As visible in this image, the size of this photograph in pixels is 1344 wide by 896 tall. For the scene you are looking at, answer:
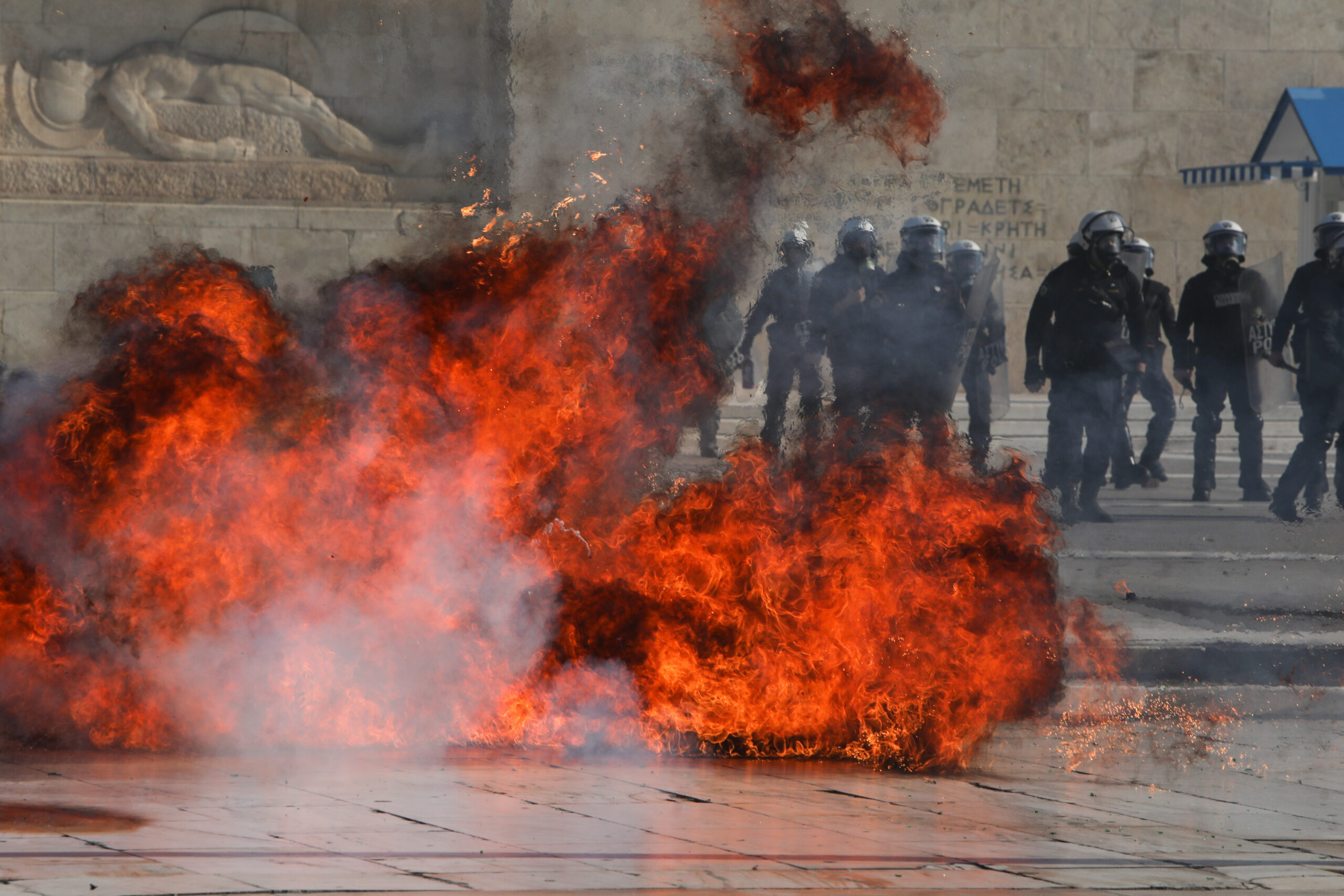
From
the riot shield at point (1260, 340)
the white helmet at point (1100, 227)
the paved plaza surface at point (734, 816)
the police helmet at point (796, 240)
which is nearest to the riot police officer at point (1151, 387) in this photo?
the riot shield at point (1260, 340)

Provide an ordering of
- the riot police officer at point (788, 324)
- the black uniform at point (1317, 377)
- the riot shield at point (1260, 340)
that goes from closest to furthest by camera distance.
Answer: the riot police officer at point (788, 324), the black uniform at point (1317, 377), the riot shield at point (1260, 340)

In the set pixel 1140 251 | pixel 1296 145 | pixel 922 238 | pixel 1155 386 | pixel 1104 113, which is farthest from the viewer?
pixel 1104 113

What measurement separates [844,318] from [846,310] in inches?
2.2

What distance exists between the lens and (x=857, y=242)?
35.2 feet

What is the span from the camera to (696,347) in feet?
19.6

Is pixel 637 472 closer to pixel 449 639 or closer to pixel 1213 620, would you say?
pixel 449 639

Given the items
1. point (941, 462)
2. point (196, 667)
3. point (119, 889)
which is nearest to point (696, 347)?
point (941, 462)

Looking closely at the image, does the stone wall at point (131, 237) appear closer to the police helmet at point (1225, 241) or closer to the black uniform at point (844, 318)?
the black uniform at point (844, 318)

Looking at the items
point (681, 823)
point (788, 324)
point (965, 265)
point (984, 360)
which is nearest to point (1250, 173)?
point (965, 265)

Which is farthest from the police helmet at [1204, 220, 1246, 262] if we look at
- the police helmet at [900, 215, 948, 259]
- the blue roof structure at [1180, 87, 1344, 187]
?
the blue roof structure at [1180, 87, 1344, 187]

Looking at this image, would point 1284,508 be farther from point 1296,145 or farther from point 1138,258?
point 1296,145

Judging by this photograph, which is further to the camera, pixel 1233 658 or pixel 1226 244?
pixel 1226 244

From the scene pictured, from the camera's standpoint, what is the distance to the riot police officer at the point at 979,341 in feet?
38.6

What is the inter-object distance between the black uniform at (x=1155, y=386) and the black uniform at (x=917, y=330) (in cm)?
150
